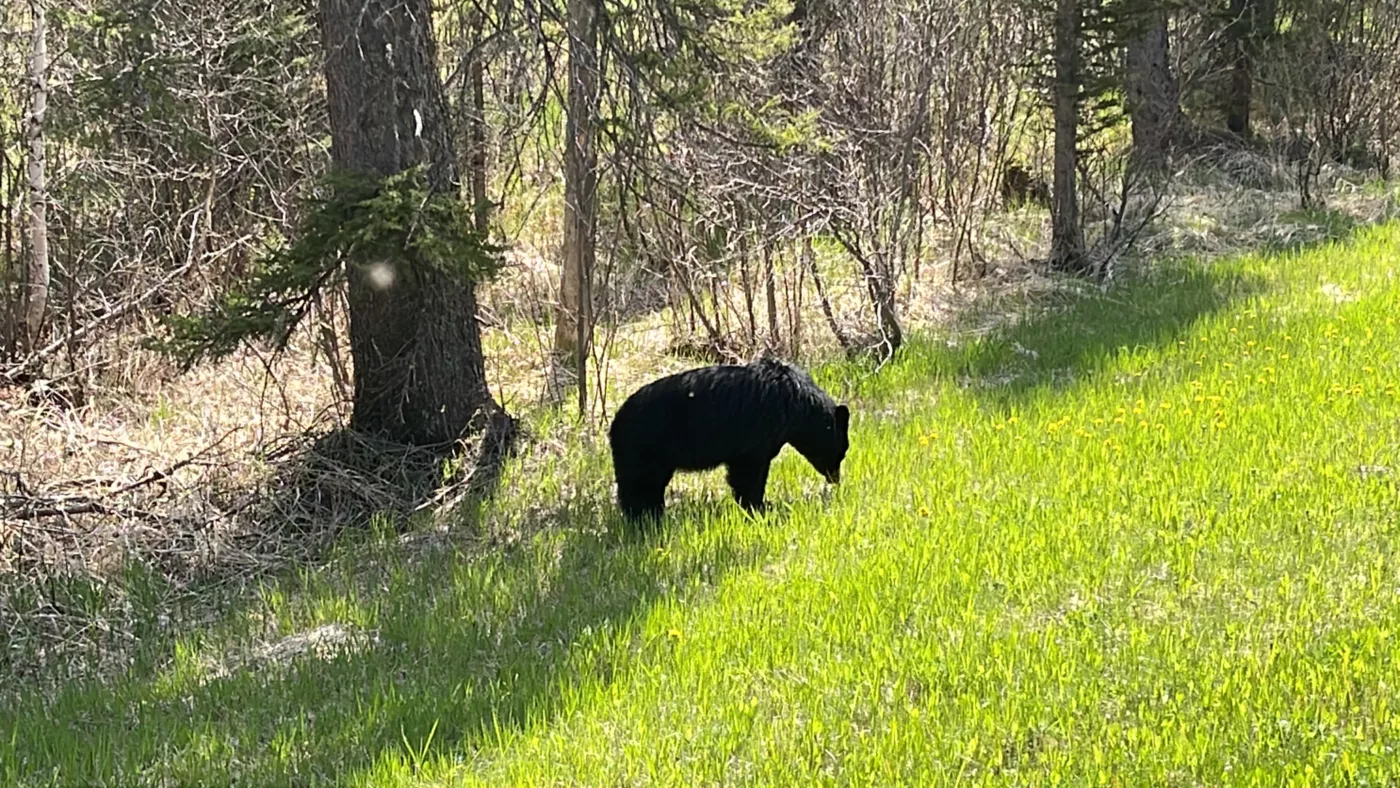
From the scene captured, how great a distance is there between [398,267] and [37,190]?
12.6 feet

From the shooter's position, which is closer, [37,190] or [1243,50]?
[37,190]

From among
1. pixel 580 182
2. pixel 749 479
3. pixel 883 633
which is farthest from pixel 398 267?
pixel 883 633

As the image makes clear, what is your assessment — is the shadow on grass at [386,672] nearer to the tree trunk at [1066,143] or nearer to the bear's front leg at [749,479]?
the bear's front leg at [749,479]

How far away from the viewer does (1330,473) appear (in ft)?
22.9

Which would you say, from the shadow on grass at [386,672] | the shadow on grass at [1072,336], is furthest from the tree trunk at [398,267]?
the shadow on grass at [1072,336]

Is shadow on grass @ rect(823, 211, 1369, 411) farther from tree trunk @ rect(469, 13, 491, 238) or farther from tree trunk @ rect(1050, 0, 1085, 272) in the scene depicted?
tree trunk @ rect(469, 13, 491, 238)

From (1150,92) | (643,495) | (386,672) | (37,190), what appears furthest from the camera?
(1150,92)

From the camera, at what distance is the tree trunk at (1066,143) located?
13250 millimetres

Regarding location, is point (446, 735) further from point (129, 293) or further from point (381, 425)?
→ point (129, 293)

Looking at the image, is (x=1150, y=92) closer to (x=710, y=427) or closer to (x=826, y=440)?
(x=826, y=440)

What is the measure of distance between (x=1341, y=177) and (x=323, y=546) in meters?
16.6

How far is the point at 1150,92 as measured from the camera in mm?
14797

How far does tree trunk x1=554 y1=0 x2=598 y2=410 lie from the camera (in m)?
7.50

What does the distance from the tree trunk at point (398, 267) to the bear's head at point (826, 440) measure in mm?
2597
